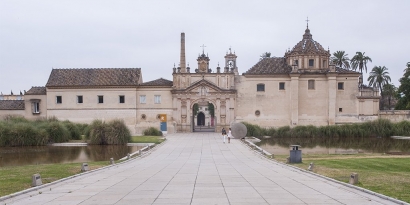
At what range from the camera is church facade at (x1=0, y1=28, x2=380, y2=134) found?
48844 mm

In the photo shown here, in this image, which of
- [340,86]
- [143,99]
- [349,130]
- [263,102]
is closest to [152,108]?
[143,99]

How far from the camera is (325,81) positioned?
49062 millimetres

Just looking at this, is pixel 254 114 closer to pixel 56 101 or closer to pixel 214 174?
pixel 56 101

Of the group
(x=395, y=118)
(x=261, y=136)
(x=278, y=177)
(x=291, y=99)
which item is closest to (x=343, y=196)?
(x=278, y=177)

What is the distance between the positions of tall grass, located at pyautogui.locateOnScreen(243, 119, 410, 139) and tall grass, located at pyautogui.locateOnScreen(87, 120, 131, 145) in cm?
1453

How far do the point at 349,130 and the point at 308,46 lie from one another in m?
10.8

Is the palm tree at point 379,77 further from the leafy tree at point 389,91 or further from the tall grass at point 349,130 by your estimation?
the tall grass at point 349,130

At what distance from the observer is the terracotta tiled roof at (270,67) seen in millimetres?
49416

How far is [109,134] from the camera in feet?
116

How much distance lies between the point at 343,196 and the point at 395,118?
1659 inches

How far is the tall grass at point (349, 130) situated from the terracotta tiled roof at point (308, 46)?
8.73m

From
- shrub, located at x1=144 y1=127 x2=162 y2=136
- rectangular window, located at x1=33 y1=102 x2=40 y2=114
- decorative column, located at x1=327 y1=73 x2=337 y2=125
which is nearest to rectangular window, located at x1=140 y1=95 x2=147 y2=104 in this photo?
shrub, located at x1=144 y1=127 x2=162 y2=136

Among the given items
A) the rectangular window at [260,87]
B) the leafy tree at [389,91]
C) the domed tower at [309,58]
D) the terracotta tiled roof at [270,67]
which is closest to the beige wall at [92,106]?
the terracotta tiled roof at [270,67]

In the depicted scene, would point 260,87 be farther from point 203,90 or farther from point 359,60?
point 359,60
